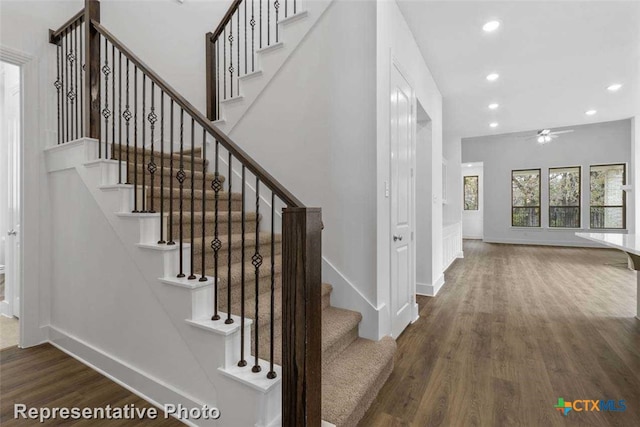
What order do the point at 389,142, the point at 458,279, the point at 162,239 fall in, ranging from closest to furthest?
1. the point at 162,239
2. the point at 389,142
3. the point at 458,279

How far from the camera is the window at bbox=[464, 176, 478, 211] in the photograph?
1225 cm

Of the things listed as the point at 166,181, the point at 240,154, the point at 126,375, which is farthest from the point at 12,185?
the point at 240,154

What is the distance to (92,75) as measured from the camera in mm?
2391

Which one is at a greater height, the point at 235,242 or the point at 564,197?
the point at 564,197

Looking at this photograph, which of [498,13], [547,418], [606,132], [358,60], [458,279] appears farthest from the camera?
[606,132]

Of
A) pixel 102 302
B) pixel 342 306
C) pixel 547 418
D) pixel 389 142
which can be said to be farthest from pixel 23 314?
pixel 547 418

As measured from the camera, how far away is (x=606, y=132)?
28.0ft

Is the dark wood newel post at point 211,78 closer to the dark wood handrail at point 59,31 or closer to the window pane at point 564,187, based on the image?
the dark wood handrail at point 59,31

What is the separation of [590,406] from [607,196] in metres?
9.45

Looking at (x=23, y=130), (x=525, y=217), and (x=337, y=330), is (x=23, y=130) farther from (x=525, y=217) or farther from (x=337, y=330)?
(x=525, y=217)

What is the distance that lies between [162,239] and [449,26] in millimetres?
3582

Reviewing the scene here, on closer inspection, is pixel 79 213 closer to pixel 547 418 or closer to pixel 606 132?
pixel 547 418

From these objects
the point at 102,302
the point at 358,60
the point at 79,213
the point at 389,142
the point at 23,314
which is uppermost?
the point at 358,60

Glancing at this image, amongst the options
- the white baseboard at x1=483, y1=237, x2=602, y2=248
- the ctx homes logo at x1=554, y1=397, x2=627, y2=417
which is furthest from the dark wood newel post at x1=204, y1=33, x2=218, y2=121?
the white baseboard at x1=483, y1=237, x2=602, y2=248
